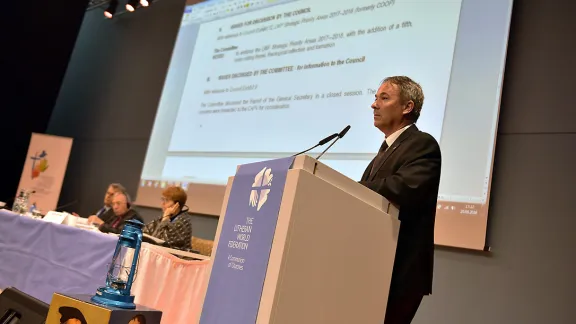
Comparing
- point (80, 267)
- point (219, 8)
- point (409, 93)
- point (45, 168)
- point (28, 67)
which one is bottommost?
point (80, 267)

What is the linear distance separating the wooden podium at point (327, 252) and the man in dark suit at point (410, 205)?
0.24ft

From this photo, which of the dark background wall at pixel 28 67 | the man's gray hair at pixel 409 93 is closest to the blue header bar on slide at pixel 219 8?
the dark background wall at pixel 28 67

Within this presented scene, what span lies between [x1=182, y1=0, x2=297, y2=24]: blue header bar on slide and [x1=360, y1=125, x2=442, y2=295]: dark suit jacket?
3304 mm

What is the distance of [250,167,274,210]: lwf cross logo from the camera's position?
52.1 inches

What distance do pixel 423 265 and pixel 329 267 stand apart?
399 millimetres

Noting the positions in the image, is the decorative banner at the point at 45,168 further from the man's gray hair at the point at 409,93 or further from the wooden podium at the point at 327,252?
the wooden podium at the point at 327,252

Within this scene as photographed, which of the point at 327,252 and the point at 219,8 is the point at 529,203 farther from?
the point at 219,8

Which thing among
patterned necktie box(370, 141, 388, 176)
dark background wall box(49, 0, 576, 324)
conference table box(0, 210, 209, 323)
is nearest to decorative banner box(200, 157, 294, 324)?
patterned necktie box(370, 141, 388, 176)

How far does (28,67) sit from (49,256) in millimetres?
4783

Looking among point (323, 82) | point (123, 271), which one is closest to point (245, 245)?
point (123, 271)

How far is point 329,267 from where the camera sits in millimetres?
1291

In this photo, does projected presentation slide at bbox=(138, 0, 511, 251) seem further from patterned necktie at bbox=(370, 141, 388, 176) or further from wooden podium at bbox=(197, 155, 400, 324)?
wooden podium at bbox=(197, 155, 400, 324)

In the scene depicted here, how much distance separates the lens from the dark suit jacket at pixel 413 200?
4.86 feet

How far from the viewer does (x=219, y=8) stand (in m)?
5.26
